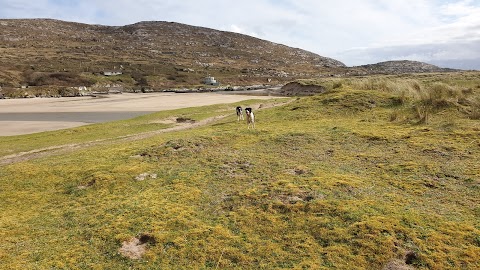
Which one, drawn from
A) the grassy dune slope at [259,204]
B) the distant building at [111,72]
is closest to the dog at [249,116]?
the grassy dune slope at [259,204]


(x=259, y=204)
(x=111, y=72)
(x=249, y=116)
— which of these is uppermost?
(x=111, y=72)

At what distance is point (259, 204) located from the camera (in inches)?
446

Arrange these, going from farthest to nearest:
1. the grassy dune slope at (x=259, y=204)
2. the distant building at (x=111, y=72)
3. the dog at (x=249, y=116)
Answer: the distant building at (x=111, y=72) < the dog at (x=249, y=116) < the grassy dune slope at (x=259, y=204)

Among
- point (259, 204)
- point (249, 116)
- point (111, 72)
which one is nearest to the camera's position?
point (259, 204)

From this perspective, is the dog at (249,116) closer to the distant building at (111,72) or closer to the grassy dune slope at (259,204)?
the grassy dune slope at (259,204)

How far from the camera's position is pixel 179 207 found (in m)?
11.4

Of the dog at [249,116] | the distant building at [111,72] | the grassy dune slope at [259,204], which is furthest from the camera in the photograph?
the distant building at [111,72]

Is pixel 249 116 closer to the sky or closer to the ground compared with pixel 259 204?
closer to the sky

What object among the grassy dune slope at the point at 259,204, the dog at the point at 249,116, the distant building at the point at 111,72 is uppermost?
the distant building at the point at 111,72

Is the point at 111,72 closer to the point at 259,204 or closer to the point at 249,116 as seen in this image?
the point at 249,116

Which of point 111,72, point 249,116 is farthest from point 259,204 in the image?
point 111,72

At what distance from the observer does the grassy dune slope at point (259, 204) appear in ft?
28.4

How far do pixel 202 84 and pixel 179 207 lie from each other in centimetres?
13501

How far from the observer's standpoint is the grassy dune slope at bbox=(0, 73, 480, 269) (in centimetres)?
865
